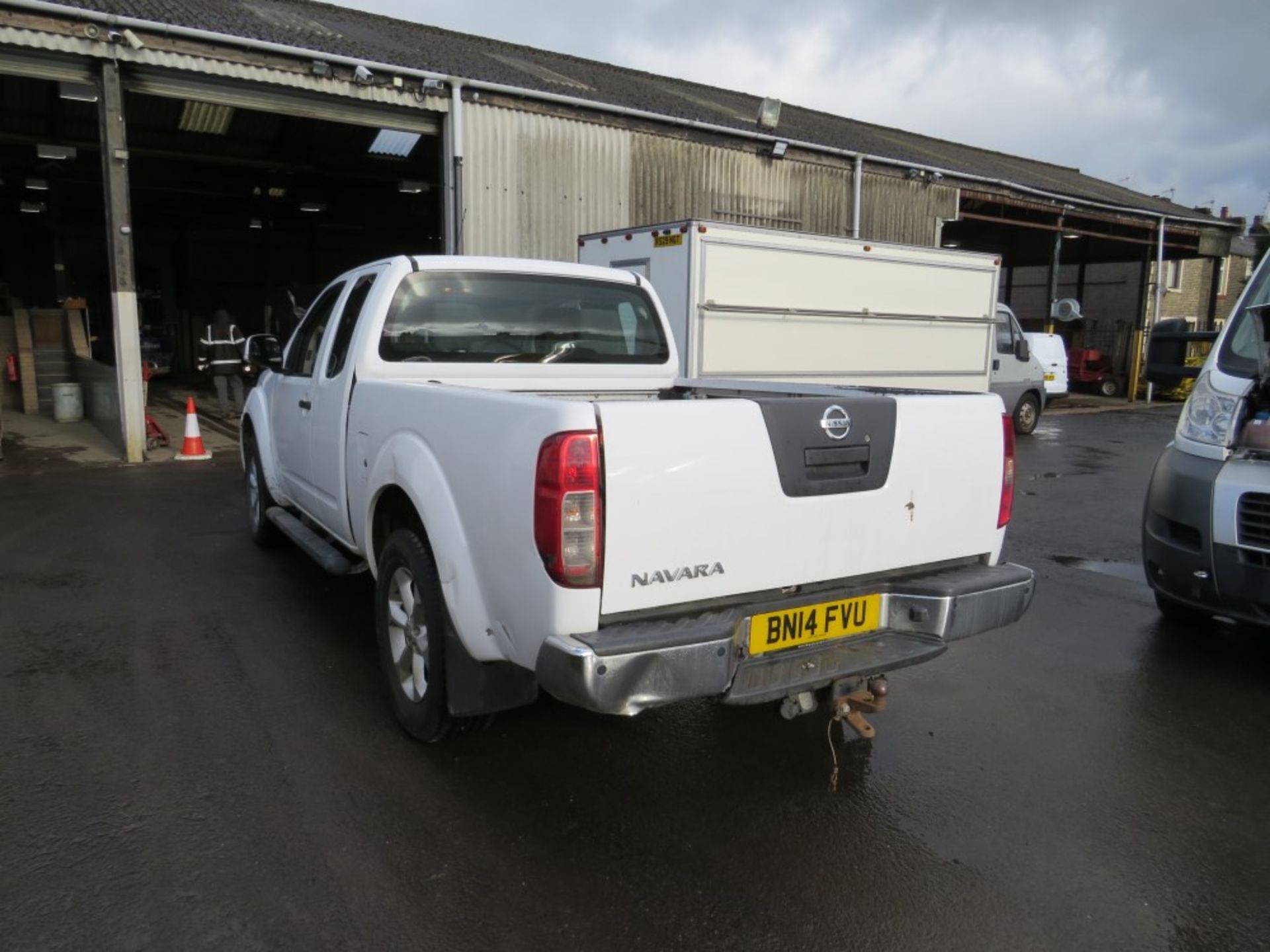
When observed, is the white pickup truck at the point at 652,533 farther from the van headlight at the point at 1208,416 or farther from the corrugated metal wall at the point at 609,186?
the corrugated metal wall at the point at 609,186

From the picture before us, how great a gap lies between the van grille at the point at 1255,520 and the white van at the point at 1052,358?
1524 cm

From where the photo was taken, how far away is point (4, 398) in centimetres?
1541

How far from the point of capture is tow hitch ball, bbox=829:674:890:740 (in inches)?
124

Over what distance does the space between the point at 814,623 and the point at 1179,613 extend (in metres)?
3.35

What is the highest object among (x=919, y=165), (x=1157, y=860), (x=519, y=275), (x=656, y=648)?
(x=919, y=165)

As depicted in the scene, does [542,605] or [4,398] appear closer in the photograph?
[542,605]

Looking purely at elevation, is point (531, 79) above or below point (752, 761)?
above

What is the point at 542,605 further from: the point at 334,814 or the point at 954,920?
the point at 954,920

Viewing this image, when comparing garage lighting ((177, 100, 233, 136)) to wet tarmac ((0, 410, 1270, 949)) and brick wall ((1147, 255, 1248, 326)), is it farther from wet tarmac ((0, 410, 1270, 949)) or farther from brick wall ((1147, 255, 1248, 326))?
brick wall ((1147, 255, 1248, 326))

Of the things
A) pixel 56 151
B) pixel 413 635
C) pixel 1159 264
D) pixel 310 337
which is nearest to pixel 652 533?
pixel 413 635

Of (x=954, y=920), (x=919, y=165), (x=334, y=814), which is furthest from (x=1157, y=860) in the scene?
(x=919, y=165)

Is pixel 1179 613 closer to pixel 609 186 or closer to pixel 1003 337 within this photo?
pixel 609 186

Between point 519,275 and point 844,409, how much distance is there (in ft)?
7.32

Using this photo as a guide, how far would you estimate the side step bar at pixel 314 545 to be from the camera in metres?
4.48
